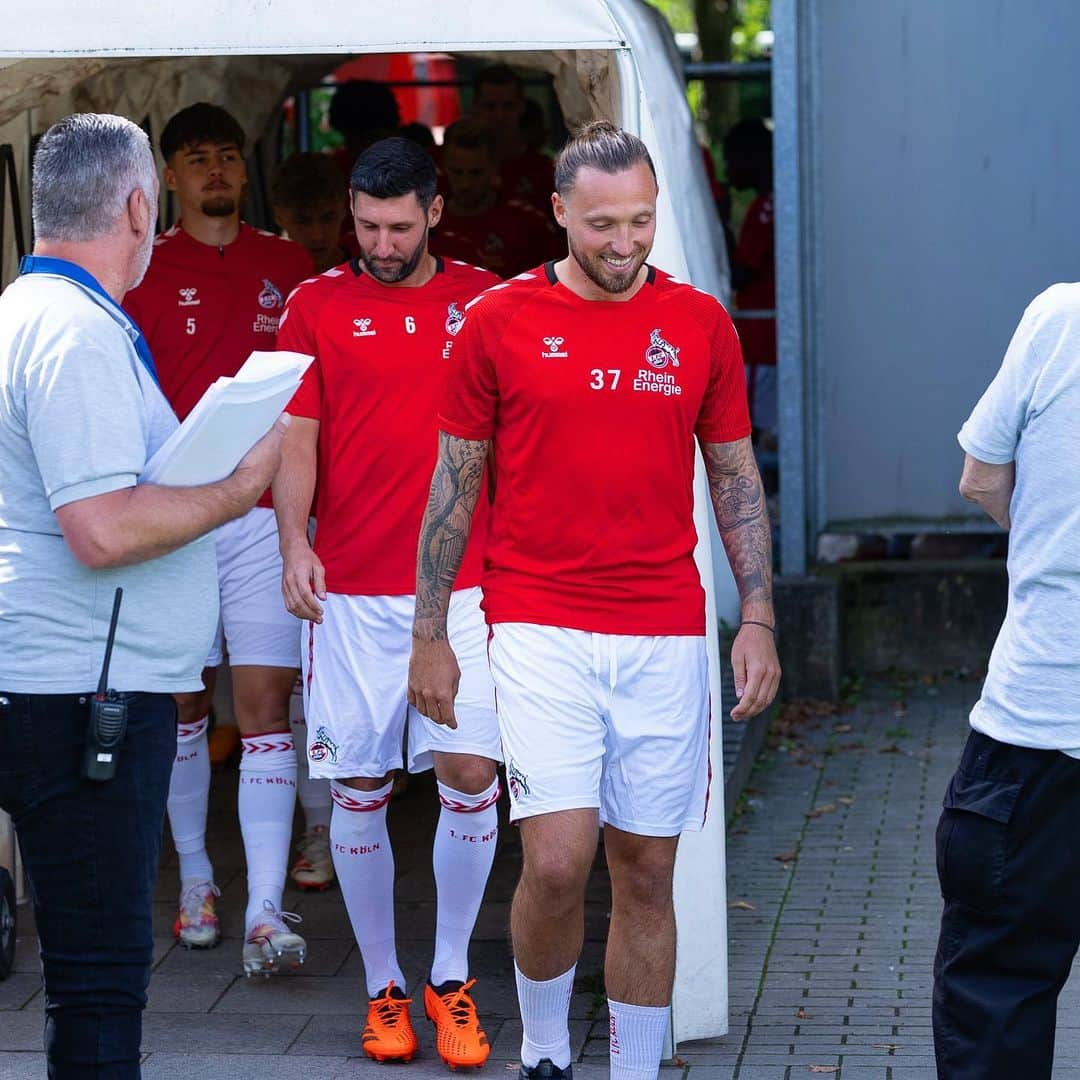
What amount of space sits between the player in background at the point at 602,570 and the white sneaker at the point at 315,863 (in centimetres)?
203

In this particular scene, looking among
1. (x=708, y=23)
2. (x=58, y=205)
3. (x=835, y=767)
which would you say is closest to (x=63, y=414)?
(x=58, y=205)

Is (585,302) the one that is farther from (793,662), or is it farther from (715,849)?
(793,662)

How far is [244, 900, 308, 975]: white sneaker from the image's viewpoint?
5223 millimetres

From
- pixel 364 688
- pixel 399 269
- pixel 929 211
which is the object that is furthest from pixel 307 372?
pixel 929 211

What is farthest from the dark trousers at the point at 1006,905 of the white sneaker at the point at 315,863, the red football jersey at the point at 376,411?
the white sneaker at the point at 315,863

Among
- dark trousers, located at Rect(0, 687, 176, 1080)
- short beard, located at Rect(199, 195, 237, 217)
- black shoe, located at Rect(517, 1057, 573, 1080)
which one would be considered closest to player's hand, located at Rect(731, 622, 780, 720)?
black shoe, located at Rect(517, 1057, 573, 1080)

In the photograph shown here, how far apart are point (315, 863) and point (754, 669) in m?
2.51

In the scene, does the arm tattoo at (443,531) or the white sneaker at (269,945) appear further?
the white sneaker at (269,945)

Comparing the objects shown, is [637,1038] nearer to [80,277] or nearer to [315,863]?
[80,277]

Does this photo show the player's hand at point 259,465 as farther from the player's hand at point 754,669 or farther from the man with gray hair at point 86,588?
the player's hand at point 754,669

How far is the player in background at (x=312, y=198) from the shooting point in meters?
6.66

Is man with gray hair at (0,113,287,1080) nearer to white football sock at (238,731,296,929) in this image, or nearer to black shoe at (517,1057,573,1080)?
black shoe at (517,1057,573,1080)

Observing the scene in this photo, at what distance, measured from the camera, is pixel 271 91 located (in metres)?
8.90

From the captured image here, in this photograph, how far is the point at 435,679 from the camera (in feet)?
13.9
